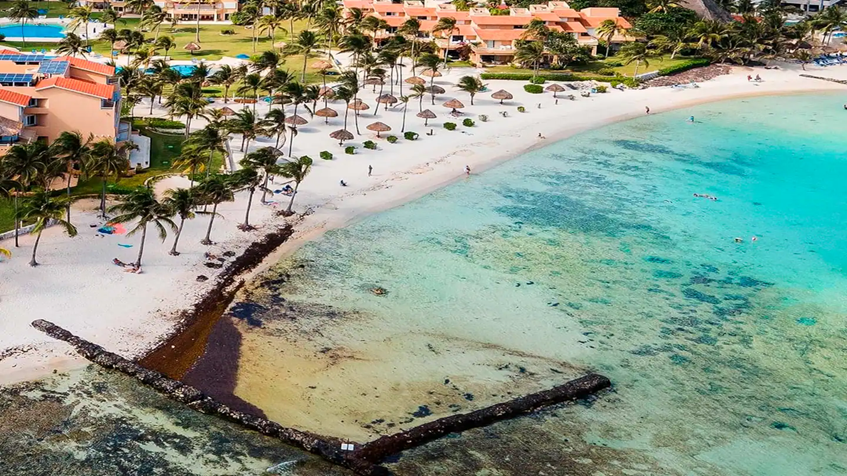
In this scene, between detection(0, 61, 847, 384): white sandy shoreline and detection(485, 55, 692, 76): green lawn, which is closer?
detection(0, 61, 847, 384): white sandy shoreline

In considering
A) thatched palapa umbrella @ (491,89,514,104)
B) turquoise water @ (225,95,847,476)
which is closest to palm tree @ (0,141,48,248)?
turquoise water @ (225,95,847,476)

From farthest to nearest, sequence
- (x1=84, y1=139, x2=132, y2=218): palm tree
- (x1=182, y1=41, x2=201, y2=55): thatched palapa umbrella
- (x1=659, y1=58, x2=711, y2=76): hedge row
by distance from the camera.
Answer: (x1=659, y1=58, x2=711, y2=76): hedge row < (x1=182, y1=41, x2=201, y2=55): thatched palapa umbrella < (x1=84, y1=139, x2=132, y2=218): palm tree

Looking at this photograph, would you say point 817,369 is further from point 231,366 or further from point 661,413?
point 231,366

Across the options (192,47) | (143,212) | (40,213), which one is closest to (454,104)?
(192,47)

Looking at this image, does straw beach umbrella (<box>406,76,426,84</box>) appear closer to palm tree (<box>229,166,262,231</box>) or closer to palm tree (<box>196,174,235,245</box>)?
palm tree (<box>229,166,262,231</box>)

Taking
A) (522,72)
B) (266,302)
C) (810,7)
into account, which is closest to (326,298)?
(266,302)

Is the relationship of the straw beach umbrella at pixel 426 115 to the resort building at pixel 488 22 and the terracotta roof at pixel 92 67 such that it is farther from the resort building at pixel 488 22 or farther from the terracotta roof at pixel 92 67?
the terracotta roof at pixel 92 67

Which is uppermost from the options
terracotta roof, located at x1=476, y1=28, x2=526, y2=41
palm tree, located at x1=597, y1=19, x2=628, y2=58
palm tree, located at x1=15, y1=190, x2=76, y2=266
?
palm tree, located at x1=597, y1=19, x2=628, y2=58
